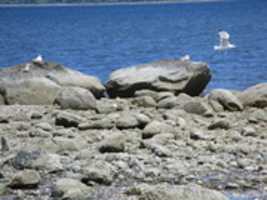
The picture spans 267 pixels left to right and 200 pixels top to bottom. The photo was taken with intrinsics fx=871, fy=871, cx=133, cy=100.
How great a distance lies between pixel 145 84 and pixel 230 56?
19187mm

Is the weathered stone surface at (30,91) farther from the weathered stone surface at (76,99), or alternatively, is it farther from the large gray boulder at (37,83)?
the weathered stone surface at (76,99)

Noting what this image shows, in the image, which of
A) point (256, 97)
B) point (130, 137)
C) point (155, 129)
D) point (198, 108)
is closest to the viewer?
point (130, 137)

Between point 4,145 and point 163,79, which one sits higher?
point 4,145

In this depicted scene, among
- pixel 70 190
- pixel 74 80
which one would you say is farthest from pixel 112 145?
pixel 74 80

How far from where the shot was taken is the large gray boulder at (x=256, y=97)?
788 inches

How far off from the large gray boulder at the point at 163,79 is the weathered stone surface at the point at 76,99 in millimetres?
3106

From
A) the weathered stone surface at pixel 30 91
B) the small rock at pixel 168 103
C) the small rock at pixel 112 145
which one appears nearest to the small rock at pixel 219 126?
the small rock at pixel 112 145

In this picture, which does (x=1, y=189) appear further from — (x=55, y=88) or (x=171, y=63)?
(x=171, y=63)

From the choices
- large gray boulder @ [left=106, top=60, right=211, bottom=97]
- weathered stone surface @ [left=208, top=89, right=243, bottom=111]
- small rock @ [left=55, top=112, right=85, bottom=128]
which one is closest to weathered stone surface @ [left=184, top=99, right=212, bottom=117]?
weathered stone surface @ [left=208, top=89, right=243, bottom=111]

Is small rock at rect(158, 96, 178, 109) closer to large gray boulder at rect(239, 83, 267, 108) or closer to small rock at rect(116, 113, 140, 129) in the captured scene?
large gray boulder at rect(239, 83, 267, 108)

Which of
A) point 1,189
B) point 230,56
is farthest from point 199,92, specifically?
point 230,56

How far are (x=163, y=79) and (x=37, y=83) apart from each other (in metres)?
3.35

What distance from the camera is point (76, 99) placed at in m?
19.8

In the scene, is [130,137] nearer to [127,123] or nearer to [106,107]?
[127,123]
